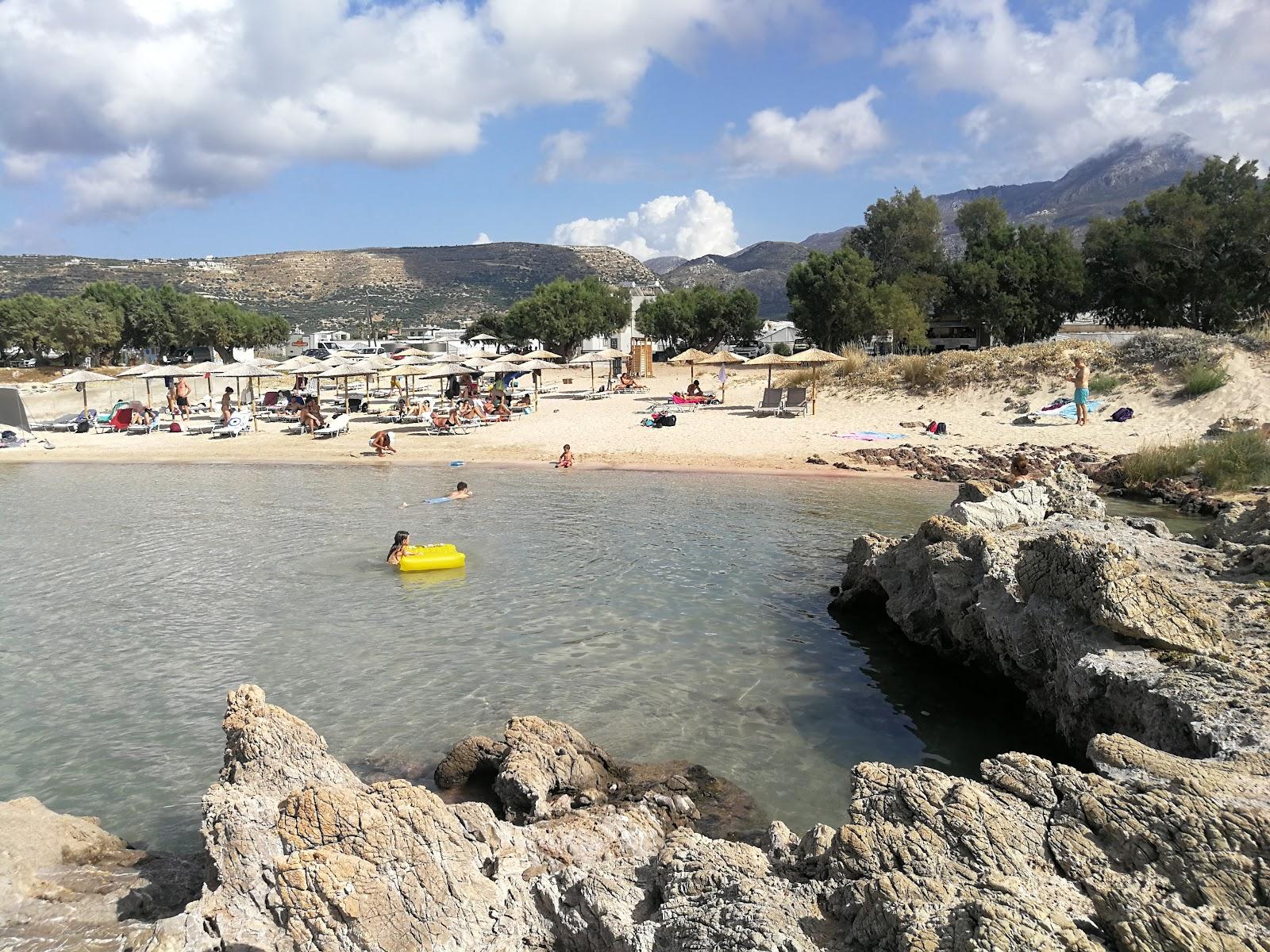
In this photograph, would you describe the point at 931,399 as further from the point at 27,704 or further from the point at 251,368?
the point at 27,704

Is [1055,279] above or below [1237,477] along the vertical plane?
above

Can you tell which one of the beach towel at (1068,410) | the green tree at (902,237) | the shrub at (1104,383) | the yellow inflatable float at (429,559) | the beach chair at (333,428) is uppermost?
the green tree at (902,237)

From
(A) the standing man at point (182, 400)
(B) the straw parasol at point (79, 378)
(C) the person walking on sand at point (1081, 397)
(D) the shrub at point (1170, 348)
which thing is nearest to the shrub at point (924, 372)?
(C) the person walking on sand at point (1081, 397)

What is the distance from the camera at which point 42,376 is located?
44.8 m

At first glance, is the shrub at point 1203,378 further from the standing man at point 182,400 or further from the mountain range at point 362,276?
the mountain range at point 362,276

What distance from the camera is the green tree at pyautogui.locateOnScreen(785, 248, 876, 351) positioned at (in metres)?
46.8

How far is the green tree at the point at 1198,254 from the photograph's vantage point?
38.2 metres

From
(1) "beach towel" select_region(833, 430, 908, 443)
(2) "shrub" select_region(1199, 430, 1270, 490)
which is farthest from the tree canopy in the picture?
(2) "shrub" select_region(1199, 430, 1270, 490)

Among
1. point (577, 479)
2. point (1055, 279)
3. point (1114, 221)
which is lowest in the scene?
point (577, 479)

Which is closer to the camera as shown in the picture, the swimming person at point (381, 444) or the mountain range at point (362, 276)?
the swimming person at point (381, 444)

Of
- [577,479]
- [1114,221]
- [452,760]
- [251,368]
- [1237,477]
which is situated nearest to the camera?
[452,760]

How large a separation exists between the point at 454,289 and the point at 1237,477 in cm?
12372

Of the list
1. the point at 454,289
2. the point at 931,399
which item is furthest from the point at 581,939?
the point at 454,289

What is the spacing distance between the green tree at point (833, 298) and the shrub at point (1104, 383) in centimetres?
2117
